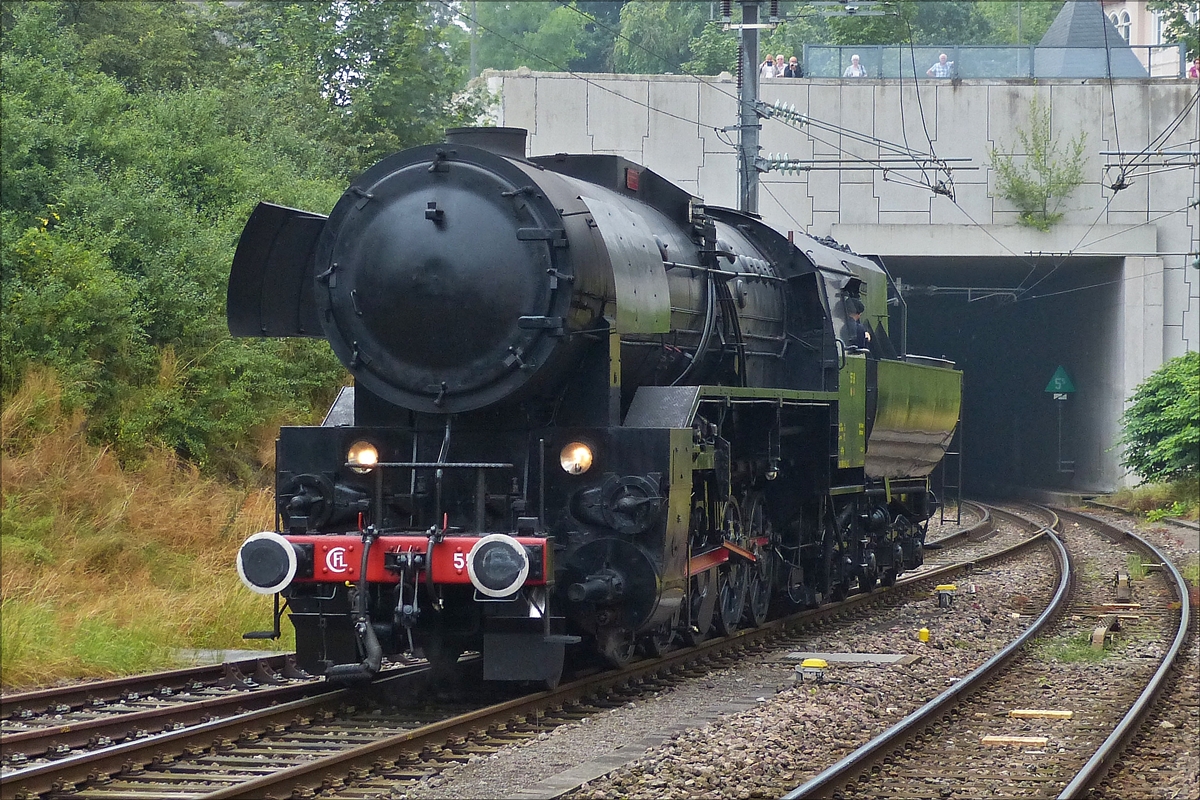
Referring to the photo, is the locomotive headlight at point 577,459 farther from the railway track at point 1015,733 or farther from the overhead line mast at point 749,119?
the overhead line mast at point 749,119

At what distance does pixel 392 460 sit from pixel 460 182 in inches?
69.7

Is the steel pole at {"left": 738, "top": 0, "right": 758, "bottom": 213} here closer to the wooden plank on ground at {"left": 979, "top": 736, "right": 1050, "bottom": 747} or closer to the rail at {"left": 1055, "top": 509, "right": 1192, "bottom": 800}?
the rail at {"left": 1055, "top": 509, "right": 1192, "bottom": 800}

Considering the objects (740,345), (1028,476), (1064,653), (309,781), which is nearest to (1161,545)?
(1064,653)

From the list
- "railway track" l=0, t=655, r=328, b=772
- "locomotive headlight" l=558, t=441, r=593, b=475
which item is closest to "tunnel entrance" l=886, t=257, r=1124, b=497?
"locomotive headlight" l=558, t=441, r=593, b=475

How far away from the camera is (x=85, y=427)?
41.3 ft

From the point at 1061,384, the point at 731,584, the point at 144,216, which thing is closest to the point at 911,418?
the point at 731,584

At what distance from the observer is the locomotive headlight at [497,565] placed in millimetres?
A: 7691

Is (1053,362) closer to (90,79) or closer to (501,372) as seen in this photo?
(90,79)

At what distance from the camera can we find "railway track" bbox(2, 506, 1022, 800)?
6.32m

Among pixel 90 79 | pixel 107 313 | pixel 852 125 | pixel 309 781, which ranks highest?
pixel 852 125

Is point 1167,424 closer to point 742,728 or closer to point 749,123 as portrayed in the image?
point 749,123

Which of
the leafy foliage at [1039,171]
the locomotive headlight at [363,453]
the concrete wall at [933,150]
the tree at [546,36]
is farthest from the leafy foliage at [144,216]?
the tree at [546,36]

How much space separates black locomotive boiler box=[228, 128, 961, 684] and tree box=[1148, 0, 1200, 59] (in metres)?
29.8

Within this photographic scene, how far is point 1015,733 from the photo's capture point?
823 centimetres
